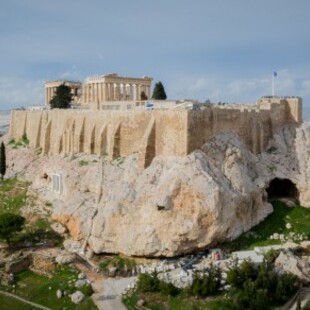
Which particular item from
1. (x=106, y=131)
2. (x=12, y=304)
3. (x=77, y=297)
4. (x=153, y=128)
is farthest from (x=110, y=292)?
(x=106, y=131)

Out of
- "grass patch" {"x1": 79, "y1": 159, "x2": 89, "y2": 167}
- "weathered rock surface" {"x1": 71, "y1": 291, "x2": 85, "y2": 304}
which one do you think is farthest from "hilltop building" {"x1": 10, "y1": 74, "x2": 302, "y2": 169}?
"weathered rock surface" {"x1": 71, "y1": 291, "x2": 85, "y2": 304}

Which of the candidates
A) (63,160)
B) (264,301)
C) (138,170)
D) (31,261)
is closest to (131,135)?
(138,170)

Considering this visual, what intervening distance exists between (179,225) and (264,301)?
760 centimetres

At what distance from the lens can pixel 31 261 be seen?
3584 cm

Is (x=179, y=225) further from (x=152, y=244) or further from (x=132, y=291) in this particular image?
(x=132, y=291)

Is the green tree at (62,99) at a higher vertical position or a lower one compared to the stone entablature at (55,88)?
lower

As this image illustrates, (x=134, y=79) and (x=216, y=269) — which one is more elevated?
(x=134, y=79)

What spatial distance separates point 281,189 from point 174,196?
539 inches

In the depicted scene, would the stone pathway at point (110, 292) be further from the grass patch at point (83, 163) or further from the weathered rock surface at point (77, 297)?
the grass patch at point (83, 163)

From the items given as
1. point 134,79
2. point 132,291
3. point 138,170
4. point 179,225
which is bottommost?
point 132,291

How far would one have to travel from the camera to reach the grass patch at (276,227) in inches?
1421

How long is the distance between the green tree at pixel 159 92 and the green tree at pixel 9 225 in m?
22.1

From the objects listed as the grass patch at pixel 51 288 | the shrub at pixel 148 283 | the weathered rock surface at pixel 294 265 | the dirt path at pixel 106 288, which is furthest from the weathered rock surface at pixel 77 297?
the weathered rock surface at pixel 294 265

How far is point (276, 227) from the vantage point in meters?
38.2
